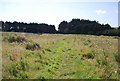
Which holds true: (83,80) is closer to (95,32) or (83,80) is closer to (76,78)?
(76,78)

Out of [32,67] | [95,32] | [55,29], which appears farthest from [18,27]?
[32,67]

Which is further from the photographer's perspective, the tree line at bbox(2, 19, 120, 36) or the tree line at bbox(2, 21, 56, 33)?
the tree line at bbox(2, 21, 56, 33)

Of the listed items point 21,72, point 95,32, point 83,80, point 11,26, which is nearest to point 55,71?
point 21,72

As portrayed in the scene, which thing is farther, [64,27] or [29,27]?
[64,27]

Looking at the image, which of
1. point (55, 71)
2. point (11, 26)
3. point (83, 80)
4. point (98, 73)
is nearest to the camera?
point (83, 80)

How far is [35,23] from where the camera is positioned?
10412 centimetres

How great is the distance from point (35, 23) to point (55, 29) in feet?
34.0

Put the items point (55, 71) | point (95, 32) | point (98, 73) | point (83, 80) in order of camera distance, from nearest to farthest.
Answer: point (83, 80), point (98, 73), point (55, 71), point (95, 32)

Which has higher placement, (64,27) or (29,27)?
(64,27)

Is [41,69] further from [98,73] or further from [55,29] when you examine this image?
[55,29]

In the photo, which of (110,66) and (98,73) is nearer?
(98,73)

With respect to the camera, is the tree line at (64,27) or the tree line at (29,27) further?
the tree line at (29,27)

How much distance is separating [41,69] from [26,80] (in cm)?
293

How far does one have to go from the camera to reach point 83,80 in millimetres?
9570
